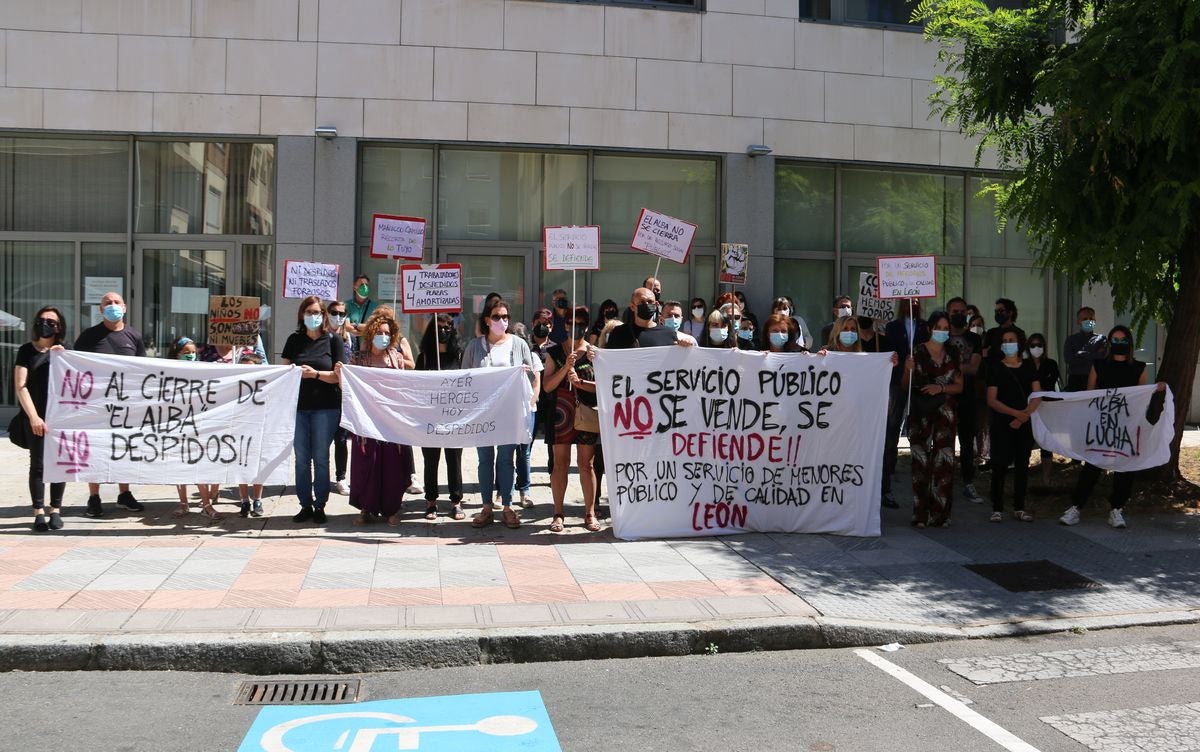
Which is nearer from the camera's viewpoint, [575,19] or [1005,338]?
[1005,338]

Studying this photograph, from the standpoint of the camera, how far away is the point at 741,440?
30.6ft

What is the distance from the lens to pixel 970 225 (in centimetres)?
1720

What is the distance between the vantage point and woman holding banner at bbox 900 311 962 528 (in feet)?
31.4

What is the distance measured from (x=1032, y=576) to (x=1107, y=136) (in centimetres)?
420

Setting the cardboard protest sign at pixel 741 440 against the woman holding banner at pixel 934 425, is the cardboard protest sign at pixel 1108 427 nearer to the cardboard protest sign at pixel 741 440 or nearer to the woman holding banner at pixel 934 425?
the woman holding banner at pixel 934 425

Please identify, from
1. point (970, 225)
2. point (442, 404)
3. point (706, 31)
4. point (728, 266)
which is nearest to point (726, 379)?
point (442, 404)

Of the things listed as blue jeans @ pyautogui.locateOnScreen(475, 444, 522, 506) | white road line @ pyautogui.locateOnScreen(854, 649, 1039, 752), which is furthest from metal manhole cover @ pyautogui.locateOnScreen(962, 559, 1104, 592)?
blue jeans @ pyautogui.locateOnScreen(475, 444, 522, 506)

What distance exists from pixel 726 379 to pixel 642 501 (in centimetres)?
129

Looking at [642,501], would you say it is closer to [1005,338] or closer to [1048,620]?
[1048,620]

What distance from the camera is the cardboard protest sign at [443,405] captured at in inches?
368

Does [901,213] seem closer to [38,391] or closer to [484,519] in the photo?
[484,519]

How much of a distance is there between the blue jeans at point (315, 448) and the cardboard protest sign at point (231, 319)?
1310 millimetres

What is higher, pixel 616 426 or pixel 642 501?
pixel 616 426

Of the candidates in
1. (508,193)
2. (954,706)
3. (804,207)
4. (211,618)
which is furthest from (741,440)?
(804,207)
